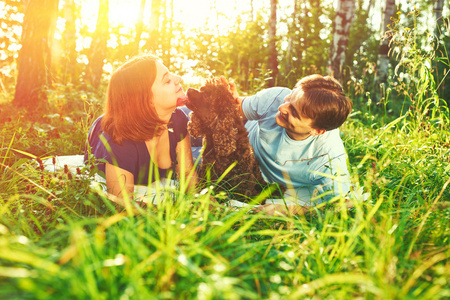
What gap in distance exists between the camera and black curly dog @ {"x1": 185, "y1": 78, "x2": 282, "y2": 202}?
2.75 m

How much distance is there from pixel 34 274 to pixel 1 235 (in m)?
0.74

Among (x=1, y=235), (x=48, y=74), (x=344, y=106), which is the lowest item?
(x=1, y=235)

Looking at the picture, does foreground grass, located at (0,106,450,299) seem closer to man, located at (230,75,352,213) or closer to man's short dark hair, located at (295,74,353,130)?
man, located at (230,75,352,213)

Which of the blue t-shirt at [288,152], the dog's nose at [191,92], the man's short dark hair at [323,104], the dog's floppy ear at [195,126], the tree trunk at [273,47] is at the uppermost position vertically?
the tree trunk at [273,47]

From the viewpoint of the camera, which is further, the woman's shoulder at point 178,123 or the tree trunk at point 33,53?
the tree trunk at point 33,53

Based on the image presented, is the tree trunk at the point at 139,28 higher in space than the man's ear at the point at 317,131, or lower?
higher

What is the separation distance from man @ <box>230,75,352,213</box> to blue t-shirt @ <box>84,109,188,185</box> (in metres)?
0.69

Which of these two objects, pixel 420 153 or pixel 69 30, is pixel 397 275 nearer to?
pixel 420 153

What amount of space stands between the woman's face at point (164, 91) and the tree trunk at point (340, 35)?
496 cm

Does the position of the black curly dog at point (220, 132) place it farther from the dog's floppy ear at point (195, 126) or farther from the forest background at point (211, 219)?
the forest background at point (211, 219)

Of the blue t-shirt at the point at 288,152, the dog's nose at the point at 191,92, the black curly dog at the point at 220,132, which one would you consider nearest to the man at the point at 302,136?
the blue t-shirt at the point at 288,152

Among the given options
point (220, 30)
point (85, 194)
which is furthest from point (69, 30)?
point (85, 194)

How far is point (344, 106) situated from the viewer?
2.79 m

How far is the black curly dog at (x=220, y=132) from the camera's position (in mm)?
2754
